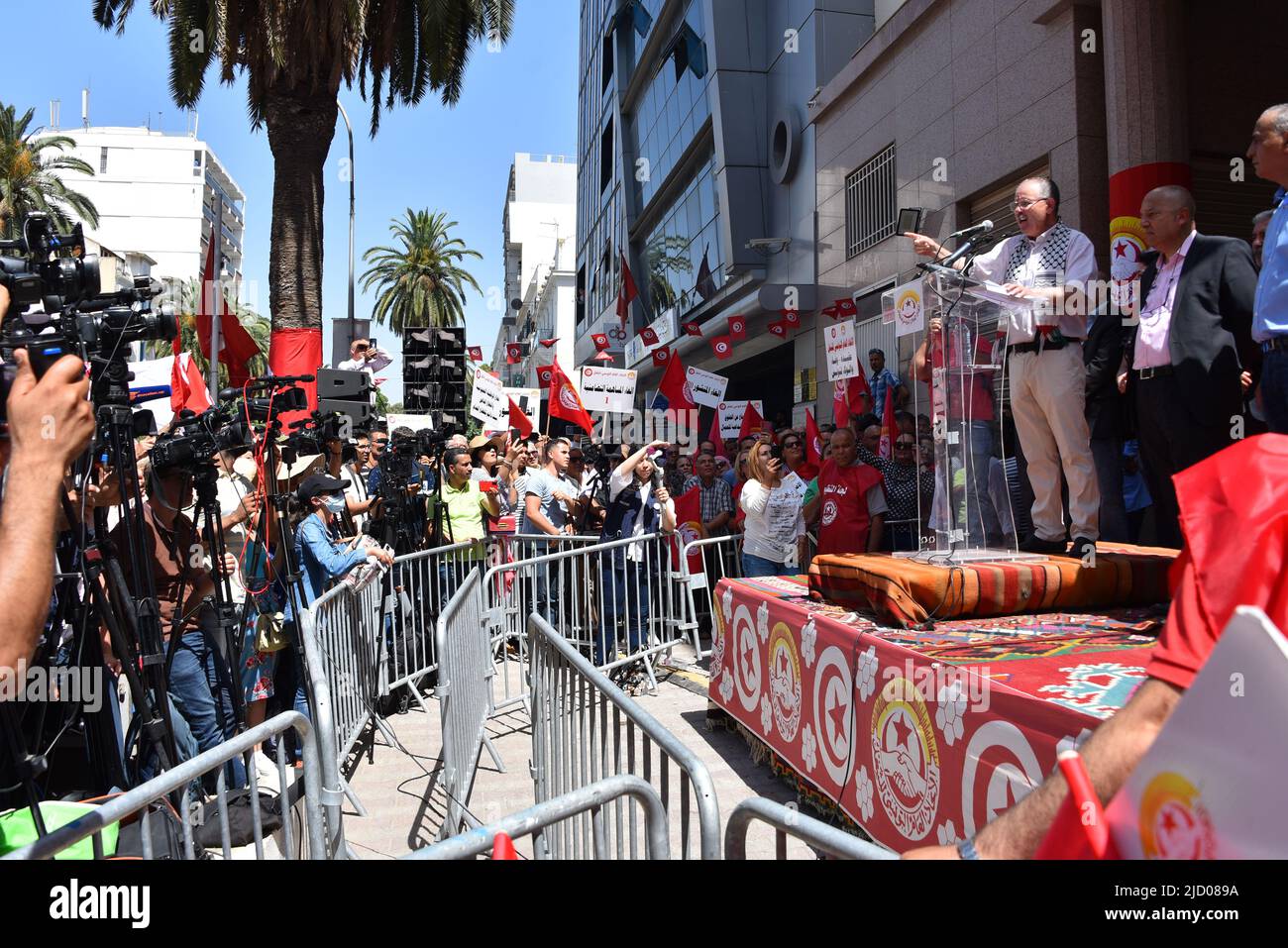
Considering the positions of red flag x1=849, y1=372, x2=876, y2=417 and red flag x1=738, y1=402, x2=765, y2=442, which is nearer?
red flag x1=849, y1=372, x2=876, y2=417

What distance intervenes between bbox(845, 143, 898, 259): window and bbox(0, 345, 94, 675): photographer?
12.8m

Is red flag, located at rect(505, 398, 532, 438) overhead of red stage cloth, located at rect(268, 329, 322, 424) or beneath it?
beneath

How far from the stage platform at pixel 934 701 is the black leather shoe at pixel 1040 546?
0.57m

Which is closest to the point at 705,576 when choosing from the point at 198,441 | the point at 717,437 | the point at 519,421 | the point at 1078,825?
the point at 198,441

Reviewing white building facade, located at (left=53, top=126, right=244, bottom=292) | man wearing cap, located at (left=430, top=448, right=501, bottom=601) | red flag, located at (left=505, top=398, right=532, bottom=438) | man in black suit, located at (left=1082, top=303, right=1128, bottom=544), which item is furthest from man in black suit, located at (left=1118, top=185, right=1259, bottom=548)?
white building facade, located at (left=53, top=126, right=244, bottom=292)

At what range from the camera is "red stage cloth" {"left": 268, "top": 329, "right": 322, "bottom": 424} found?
11.8m

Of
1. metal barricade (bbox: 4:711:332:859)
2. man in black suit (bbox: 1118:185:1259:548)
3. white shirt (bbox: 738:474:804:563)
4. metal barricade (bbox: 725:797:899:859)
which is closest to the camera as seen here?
metal barricade (bbox: 725:797:899:859)

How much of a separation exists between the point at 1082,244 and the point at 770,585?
2.60 metres

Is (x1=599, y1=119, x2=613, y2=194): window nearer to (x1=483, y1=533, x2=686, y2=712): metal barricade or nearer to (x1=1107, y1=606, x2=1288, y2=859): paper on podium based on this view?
(x1=483, y1=533, x2=686, y2=712): metal barricade

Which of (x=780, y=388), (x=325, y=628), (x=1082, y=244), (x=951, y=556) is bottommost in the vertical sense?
(x=325, y=628)

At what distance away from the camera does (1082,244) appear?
4.48m

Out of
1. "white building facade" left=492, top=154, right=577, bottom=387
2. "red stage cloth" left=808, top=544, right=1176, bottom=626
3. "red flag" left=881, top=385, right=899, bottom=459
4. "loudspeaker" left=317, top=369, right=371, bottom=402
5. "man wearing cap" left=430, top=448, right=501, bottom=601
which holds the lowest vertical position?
"red stage cloth" left=808, top=544, right=1176, bottom=626

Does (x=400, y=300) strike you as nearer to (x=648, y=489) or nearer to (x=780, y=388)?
(x=780, y=388)

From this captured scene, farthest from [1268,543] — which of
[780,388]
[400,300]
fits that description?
[400,300]
